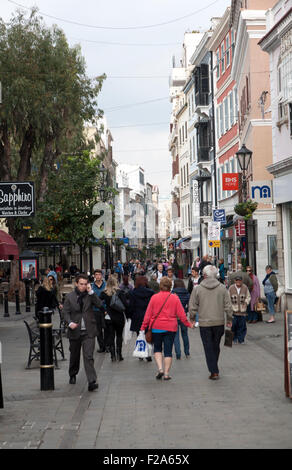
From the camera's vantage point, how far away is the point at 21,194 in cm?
1709

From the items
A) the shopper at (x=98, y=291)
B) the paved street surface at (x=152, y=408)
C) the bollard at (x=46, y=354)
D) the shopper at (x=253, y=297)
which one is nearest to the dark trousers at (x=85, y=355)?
the paved street surface at (x=152, y=408)

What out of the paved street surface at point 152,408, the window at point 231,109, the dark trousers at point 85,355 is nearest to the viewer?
the paved street surface at point 152,408

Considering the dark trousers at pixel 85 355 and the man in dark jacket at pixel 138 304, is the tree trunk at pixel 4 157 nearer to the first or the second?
the man in dark jacket at pixel 138 304

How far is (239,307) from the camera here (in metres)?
17.8

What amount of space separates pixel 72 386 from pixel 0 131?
23.6 metres

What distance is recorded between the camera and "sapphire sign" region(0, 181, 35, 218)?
1680 cm

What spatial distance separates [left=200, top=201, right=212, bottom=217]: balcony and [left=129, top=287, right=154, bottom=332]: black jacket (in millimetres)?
37459

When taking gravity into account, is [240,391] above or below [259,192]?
below

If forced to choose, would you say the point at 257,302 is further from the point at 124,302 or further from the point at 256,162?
the point at 256,162

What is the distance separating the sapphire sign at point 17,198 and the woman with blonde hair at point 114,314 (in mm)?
2750

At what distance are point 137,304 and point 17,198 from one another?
377 centimetres

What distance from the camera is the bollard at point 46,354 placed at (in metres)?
11.7

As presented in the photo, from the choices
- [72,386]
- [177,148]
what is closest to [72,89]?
[72,386]

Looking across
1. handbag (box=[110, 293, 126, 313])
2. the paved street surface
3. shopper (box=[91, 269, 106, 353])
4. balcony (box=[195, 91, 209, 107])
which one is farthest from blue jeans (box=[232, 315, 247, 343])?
balcony (box=[195, 91, 209, 107])
